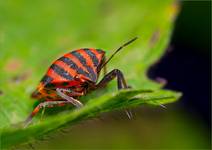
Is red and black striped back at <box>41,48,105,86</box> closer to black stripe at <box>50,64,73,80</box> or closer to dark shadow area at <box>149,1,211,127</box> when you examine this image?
black stripe at <box>50,64,73,80</box>

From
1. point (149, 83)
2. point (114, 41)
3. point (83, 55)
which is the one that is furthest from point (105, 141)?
point (83, 55)

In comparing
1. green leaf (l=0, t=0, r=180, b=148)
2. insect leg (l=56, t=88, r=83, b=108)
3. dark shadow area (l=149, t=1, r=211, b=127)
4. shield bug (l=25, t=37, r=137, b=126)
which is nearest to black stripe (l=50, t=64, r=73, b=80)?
shield bug (l=25, t=37, r=137, b=126)

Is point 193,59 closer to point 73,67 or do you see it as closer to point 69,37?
point 69,37

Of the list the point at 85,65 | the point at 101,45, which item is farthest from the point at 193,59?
the point at 85,65

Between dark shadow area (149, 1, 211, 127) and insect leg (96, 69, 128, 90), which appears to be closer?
→ insect leg (96, 69, 128, 90)

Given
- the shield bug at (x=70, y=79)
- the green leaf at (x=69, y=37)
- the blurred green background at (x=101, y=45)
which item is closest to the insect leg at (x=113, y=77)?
the shield bug at (x=70, y=79)
